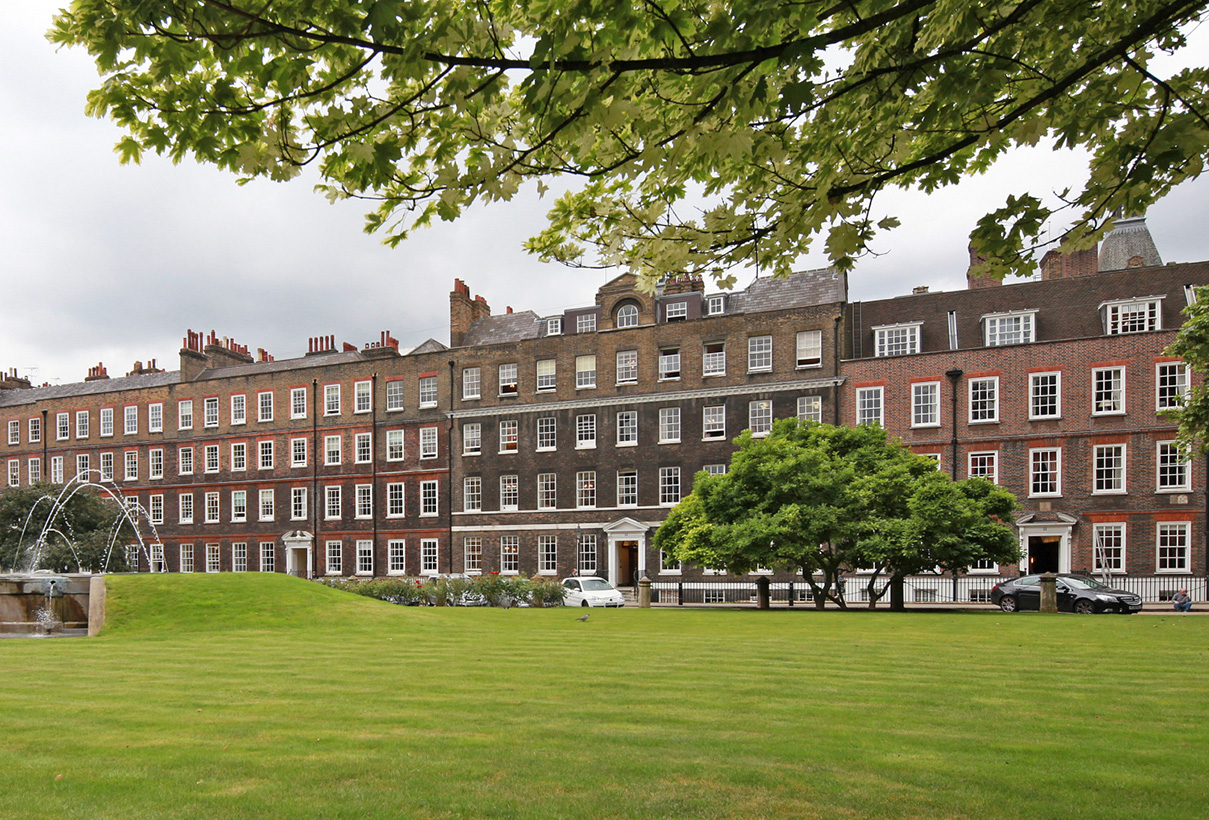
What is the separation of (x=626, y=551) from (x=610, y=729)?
36426 millimetres

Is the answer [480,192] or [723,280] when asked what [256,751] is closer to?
[480,192]

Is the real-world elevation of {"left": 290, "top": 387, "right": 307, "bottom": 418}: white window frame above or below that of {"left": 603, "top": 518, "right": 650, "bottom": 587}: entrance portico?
above

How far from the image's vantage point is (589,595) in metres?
32.8

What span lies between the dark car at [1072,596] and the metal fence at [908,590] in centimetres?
383

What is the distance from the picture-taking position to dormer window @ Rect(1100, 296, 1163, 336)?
1351 inches

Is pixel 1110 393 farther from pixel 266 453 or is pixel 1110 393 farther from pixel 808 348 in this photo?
pixel 266 453

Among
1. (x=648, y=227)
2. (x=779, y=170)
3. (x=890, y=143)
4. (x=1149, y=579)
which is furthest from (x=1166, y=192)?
(x=1149, y=579)

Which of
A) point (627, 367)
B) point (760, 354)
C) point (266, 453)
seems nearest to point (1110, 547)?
point (760, 354)

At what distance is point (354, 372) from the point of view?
49.9 m

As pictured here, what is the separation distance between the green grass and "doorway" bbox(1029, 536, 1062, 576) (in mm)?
21249

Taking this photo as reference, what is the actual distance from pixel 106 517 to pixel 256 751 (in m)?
42.9

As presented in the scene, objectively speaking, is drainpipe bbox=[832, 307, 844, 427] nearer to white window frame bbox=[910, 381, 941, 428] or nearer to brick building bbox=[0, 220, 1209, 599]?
brick building bbox=[0, 220, 1209, 599]

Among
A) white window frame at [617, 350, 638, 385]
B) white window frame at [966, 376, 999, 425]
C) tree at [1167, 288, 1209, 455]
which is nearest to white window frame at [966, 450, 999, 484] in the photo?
white window frame at [966, 376, 999, 425]

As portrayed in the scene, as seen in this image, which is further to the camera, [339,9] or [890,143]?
[890,143]
